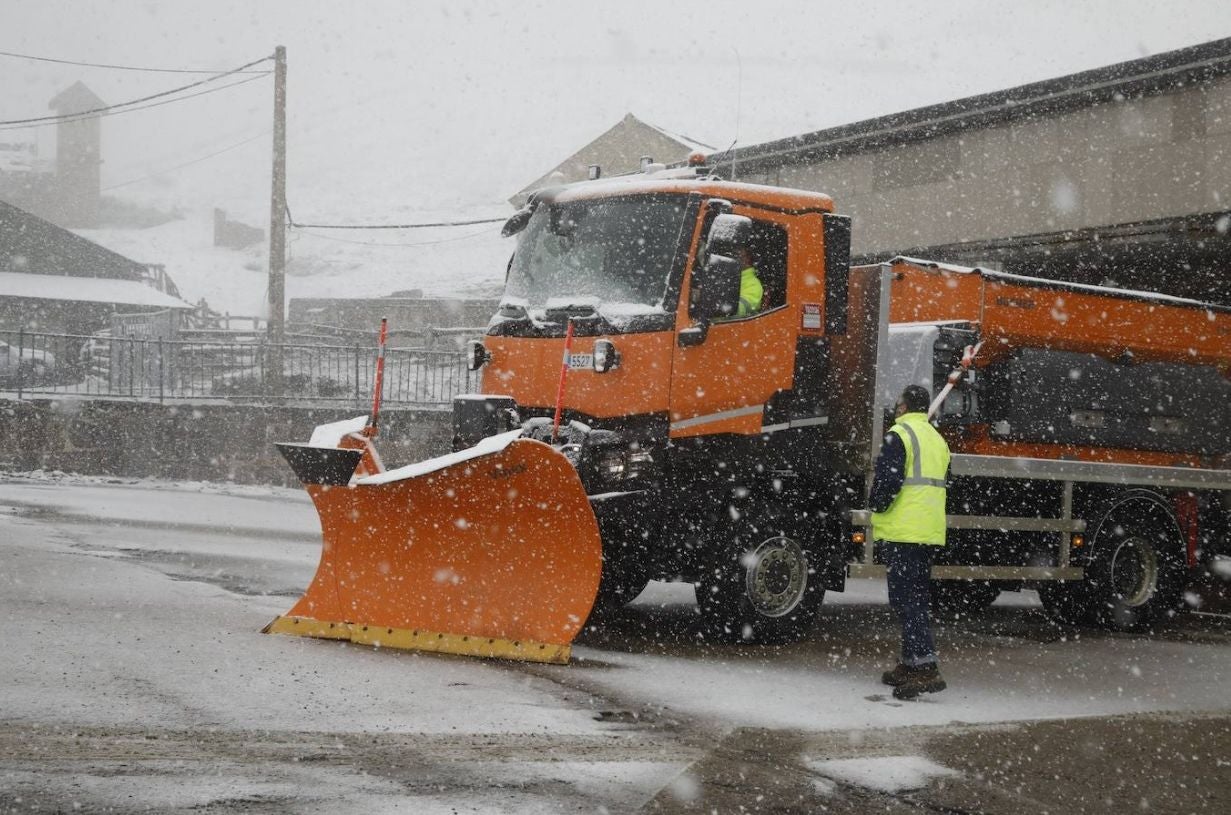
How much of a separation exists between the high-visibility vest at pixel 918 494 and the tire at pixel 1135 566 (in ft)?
10.1

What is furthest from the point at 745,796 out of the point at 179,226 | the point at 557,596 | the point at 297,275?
the point at 179,226

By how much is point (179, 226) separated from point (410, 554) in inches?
3178

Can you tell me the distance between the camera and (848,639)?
8.94m

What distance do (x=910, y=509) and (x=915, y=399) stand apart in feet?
2.00

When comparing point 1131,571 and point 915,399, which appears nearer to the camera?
point 915,399

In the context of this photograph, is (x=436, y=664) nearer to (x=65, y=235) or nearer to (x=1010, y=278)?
(x=1010, y=278)

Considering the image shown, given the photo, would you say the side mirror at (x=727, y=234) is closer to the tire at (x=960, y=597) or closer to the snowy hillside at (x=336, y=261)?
the tire at (x=960, y=597)

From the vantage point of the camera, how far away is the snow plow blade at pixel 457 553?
6.95 m

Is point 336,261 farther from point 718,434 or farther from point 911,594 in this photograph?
point 911,594


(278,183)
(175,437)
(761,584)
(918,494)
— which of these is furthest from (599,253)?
(278,183)

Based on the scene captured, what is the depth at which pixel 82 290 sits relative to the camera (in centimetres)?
4781

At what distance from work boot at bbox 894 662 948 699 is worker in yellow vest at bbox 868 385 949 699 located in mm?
42

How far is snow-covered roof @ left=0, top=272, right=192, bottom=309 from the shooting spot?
151 ft

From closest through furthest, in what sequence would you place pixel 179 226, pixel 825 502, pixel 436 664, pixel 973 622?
pixel 436 664
pixel 825 502
pixel 973 622
pixel 179 226
